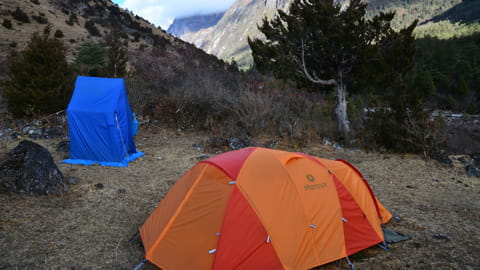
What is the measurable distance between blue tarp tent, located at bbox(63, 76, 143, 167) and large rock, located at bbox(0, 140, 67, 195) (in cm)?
209

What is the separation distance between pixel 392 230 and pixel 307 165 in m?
1.59

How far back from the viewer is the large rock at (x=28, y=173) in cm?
507

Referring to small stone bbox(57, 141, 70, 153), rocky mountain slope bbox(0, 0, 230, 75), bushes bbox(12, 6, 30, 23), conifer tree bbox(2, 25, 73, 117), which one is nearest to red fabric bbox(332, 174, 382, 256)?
small stone bbox(57, 141, 70, 153)

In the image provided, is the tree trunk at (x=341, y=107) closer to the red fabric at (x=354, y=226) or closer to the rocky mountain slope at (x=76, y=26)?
the red fabric at (x=354, y=226)

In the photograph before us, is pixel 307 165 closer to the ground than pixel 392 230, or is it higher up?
higher up

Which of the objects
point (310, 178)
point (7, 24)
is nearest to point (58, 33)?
point (7, 24)

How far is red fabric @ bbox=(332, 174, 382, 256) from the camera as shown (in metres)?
3.73

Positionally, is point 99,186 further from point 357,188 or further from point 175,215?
point 357,188

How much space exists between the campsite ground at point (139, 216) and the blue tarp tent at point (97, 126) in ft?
1.45

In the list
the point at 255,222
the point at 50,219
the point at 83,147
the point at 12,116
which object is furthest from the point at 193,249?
the point at 12,116

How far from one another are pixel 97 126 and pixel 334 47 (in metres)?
8.99

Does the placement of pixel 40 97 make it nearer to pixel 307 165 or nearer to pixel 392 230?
pixel 307 165

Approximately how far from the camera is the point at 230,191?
11.5 ft

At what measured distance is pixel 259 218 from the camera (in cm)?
333
